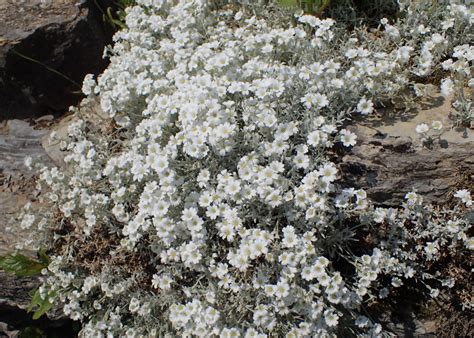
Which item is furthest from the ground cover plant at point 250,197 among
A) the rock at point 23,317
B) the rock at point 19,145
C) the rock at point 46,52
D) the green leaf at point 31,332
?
the rock at point 46,52

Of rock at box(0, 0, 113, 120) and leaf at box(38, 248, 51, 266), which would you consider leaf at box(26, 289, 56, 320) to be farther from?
rock at box(0, 0, 113, 120)

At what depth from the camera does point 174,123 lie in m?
4.11

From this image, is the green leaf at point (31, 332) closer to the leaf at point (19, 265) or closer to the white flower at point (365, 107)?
the leaf at point (19, 265)

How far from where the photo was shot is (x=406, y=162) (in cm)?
369

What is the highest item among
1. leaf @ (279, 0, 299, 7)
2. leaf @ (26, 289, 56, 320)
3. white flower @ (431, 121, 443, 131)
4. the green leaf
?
leaf @ (279, 0, 299, 7)

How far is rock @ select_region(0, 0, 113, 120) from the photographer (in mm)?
5191

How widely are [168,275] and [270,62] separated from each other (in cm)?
173

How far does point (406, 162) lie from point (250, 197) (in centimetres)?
110

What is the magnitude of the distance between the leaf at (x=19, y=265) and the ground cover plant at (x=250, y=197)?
154mm

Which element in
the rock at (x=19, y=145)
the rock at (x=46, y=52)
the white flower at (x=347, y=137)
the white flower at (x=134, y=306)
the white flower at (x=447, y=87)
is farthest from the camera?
the rock at (x=46, y=52)

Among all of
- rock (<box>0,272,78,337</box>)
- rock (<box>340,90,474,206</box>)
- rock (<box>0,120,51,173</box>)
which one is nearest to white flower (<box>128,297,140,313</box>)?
rock (<box>0,272,78,337</box>)

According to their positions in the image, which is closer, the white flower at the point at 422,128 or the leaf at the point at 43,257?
the white flower at the point at 422,128

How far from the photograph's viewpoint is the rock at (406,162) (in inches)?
143

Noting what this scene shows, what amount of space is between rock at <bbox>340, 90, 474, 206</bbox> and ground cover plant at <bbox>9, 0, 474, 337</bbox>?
98mm
